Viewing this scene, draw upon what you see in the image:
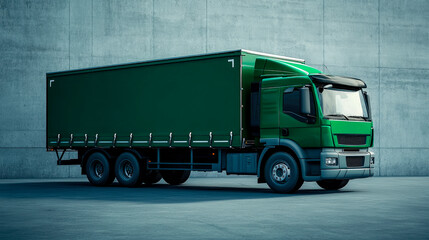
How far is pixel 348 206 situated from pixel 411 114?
51.7 feet

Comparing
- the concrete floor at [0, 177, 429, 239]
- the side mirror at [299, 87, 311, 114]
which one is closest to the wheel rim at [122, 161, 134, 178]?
the concrete floor at [0, 177, 429, 239]

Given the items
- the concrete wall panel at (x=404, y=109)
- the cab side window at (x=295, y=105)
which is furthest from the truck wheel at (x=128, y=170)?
the concrete wall panel at (x=404, y=109)

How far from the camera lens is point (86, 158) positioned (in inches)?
Result: 770

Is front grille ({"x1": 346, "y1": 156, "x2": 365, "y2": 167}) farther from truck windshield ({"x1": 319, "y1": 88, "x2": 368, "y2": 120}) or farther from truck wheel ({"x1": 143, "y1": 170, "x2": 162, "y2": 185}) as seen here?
truck wheel ({"x1": 143, "y1": 170, "x2": 162, "y2": 185})

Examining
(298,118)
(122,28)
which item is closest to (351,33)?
(122,28)

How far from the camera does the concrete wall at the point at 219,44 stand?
76.5 ft

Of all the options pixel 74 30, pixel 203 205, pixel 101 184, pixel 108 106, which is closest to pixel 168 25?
pixel 74 30

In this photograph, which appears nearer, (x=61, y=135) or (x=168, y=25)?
(x=61, y=135)

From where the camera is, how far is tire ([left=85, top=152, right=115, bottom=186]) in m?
18.7

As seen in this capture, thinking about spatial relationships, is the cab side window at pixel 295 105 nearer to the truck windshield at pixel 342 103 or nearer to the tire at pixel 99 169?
the truck windshield at pixel 342 103

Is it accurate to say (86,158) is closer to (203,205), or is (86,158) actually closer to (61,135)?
(61,135)

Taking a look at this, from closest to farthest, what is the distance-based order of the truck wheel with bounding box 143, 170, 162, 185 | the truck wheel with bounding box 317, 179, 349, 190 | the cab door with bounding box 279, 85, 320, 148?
the cab door with bounding box 279, 85, 320, 148 → the truck wheel with bounding box 317, 179, 349, 190 → the truck wheel with bounding box 143, 170, 162, 185

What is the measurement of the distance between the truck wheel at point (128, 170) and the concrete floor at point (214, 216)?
319 centimetres

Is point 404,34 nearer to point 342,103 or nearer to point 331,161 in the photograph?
point 342,103
